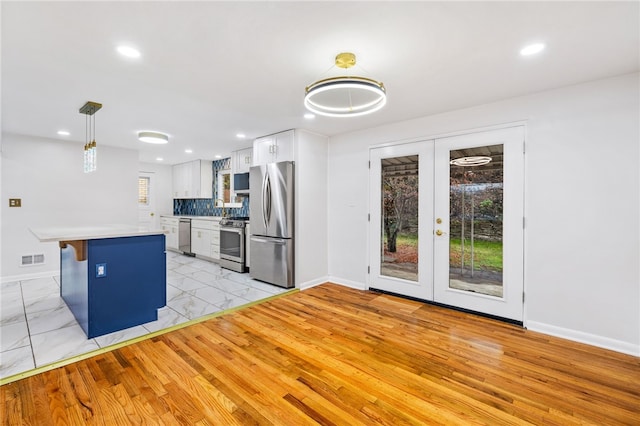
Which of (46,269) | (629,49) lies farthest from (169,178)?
(629,49)

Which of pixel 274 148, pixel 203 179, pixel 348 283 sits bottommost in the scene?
pixel 348 283

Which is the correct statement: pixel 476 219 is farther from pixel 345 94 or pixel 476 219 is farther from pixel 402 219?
pixel 345 94

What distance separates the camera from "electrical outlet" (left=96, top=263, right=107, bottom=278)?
104 inches

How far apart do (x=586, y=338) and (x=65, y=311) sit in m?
5.38

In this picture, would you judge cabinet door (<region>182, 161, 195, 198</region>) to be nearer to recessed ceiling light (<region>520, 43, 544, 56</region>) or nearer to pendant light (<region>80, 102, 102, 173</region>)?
pendant light (<region>80, 102, 102, 173</region>)

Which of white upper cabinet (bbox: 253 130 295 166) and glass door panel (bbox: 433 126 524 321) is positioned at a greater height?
white upper cabinet (bbox: 253 130 295 166)

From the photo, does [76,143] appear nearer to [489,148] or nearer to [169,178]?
[169,178]

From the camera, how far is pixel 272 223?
4.38m

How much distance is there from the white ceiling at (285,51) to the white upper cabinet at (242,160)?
2111 mm

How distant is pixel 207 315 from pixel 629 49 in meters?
4.35

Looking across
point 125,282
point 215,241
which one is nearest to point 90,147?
point 125,282

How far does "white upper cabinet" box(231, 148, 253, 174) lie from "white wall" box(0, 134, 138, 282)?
2100mm

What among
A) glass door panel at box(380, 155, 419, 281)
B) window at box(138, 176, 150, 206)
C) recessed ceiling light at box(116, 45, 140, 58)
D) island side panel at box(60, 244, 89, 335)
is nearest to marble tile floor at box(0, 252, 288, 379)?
island side panel at box(60, 244, 89, 335)

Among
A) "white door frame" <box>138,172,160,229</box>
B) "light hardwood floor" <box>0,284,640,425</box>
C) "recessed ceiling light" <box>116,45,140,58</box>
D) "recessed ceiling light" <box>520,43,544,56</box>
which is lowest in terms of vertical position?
"light hardwood floor" <box>0,284,640,425</box>
